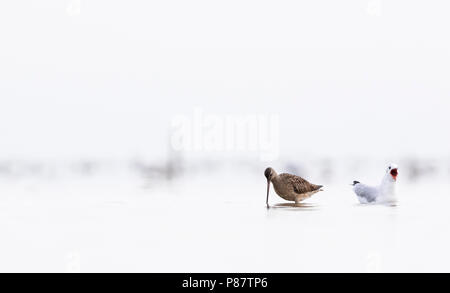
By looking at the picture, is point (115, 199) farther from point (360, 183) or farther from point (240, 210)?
point (360, 183)

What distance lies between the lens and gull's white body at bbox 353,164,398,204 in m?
12.6

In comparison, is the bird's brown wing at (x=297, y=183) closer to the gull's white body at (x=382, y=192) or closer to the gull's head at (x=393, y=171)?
the gull's white body at (x=382, y=192)

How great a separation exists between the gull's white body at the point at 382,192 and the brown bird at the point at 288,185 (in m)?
1.22

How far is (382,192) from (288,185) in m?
1.96

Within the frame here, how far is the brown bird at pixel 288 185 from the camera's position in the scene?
41.2ft

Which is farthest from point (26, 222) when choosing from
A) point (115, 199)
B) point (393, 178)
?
point (393, 178)

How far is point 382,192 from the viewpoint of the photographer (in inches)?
499

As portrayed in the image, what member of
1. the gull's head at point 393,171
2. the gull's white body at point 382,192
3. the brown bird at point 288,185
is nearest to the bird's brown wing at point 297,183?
the brown bird at point 288,185

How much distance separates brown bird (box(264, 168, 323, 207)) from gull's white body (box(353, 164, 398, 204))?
1.22 metres

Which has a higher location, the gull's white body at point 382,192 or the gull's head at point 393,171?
the gull's head at point 393,171

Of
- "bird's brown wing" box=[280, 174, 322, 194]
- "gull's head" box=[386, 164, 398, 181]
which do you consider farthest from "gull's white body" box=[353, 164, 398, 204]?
"bird's brown wing" box=[280, 174, 322, 194]

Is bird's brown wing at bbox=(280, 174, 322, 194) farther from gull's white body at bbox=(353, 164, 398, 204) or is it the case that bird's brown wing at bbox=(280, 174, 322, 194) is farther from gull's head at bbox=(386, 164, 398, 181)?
gull's head at bbox=(386, 164, 398, 181)

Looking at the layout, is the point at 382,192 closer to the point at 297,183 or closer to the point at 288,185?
the point at 297,183
